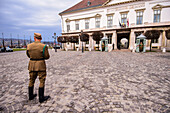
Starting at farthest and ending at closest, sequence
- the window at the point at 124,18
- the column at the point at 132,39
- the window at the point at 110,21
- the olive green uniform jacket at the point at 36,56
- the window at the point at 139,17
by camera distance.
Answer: the window at the point at 110,21
the window at the point at 124,18
the column at the point at 132,39
the window at the point at 139,17
the olive green uniform jacket at the point at 36,56

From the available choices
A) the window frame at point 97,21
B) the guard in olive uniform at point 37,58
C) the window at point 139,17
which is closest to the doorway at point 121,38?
the window at point 139,17

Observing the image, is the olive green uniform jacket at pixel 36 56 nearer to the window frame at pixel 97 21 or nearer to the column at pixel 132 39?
the column at pixel 132 39

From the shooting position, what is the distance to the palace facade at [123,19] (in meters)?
21.2

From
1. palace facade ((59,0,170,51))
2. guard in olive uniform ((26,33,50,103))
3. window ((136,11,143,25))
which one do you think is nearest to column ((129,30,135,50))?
palace facade ((59,0,170,51))

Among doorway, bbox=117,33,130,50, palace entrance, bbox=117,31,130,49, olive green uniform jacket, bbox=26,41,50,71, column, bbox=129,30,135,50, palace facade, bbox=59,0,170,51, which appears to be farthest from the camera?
doorway, bbox=117,33,130,50

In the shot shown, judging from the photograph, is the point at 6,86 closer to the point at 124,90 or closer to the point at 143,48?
the point at 124,90

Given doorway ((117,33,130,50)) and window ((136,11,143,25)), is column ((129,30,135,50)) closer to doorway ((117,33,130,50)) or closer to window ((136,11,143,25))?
window ((136,11,143,25))

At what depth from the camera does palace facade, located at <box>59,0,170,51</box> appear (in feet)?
69.7

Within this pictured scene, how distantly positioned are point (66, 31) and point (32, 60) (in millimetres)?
31326

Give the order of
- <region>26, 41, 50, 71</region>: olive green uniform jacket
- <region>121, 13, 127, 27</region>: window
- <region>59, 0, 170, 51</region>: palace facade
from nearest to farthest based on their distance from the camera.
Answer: <region>26, 41, 50, 71</region>: olive green uniform jacket → <region>59, 0, 170, 51</region>: palace facade → <region>121, 13, 127, 27</region>: window

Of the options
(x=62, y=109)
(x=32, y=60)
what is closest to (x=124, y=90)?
(x=62, y=109)

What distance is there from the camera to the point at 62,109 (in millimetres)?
2408

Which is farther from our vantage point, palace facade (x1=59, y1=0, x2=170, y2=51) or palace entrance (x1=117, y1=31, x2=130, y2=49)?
palace entrance (x1=117, y1=31, x2=130, y2=49)

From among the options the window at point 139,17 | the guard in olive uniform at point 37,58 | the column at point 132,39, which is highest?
the window at point 139,17
